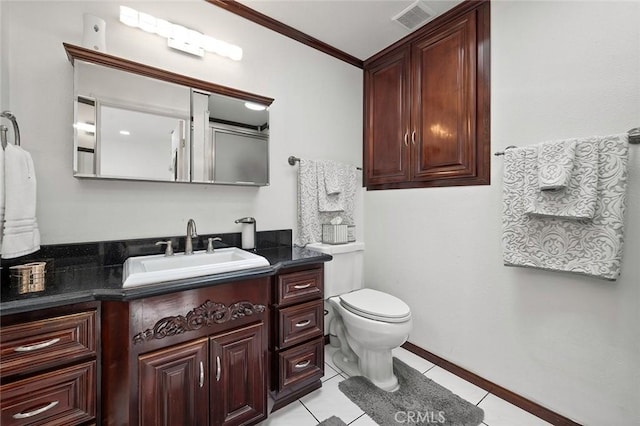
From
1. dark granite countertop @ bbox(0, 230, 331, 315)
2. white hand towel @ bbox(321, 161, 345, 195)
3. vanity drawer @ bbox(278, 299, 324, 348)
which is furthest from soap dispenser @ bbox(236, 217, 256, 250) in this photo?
white hand towel @ bbox(321, 161, 345, 195)

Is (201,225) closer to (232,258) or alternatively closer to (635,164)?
(232,258)

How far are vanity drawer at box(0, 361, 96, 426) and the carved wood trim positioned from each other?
206 mm

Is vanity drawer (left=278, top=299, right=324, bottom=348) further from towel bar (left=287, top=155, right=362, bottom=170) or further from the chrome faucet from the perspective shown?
towel bar (left=287, top=155, right=362, bottom=170)

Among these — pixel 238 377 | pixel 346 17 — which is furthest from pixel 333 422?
pixel 346 17

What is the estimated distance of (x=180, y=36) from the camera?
1.52m

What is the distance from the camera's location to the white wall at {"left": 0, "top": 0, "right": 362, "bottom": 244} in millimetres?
1216

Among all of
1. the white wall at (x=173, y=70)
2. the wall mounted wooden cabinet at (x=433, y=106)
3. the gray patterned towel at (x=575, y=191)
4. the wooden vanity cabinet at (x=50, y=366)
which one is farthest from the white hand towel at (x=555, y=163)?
the wooden vanity cabinet at (x=50, y=366)

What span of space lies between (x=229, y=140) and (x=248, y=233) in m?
0.60

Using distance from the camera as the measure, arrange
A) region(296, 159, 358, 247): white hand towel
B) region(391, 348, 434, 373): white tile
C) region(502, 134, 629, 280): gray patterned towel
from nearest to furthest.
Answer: region(502, 134, 629, 280): gray patterned towel, region(391, 348, 434, 373): white tile, region(296, 159, 358, 247): white hand towel

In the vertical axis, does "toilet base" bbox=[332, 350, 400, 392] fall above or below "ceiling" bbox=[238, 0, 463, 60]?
below

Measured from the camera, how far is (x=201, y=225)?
163cm

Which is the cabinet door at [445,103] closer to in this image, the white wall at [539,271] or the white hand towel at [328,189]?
the white wall at [539,271]

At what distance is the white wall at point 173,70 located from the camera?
1.22m

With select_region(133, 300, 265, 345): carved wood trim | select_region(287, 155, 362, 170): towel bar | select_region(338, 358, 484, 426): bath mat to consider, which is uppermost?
select_region(287, 155, 362, 170): towel bar
